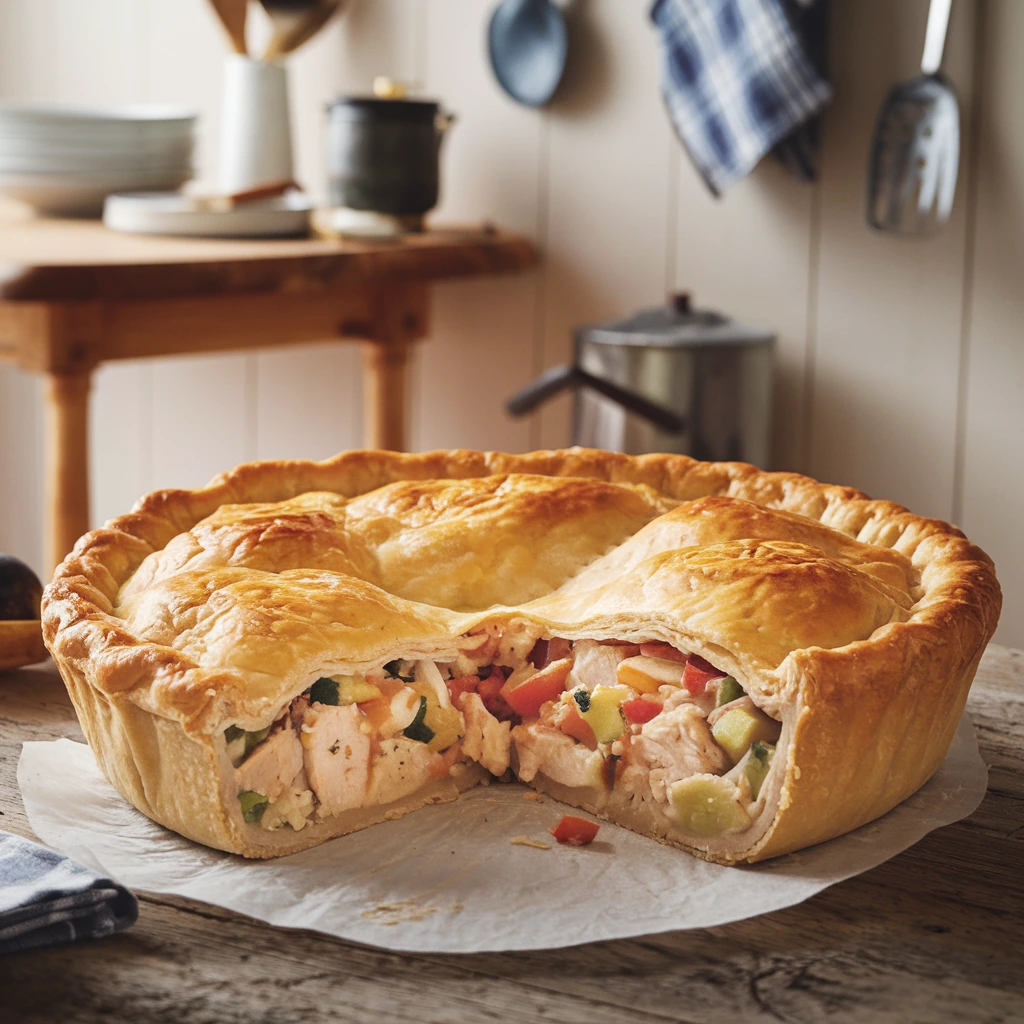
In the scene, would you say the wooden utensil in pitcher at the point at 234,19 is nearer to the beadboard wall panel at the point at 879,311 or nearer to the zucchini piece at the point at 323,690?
the beadboard wall panel at the point at 879,311

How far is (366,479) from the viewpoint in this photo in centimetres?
302

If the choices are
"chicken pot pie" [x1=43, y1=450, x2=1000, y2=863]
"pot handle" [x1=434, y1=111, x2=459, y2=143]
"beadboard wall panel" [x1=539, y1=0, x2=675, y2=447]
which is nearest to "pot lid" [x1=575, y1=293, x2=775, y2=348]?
"beadboard wall panel" [x1=539, y1=0, x2=675, y2=447]

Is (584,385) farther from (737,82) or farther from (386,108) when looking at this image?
(386,108)

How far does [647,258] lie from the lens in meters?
5.36

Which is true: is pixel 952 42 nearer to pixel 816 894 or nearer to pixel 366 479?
pixel 366 479

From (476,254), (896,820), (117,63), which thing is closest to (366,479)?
(896,820)

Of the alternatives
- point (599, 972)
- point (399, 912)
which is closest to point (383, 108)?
point (399, 912)

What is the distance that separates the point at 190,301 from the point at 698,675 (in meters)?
2.93

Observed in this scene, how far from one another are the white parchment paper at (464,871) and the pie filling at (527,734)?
8 centimetres

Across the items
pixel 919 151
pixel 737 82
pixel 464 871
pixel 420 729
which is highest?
pixel 737 82

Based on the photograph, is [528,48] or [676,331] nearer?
[676,331]

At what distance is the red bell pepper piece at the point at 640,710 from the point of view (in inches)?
90.7

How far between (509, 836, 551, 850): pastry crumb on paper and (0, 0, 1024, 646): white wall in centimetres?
296

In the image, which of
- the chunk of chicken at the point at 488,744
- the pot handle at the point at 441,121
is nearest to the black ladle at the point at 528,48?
the pot handle at the point at 441,121
